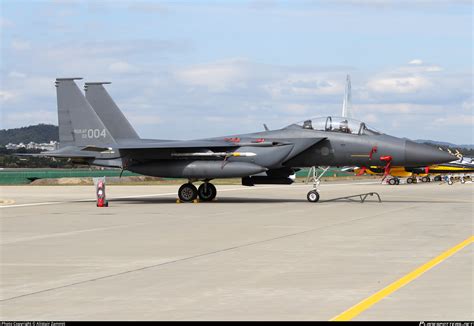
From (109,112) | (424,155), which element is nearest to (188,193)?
(109,112)

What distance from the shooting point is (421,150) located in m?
23.8

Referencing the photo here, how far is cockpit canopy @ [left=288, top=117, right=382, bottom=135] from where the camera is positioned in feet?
79.7

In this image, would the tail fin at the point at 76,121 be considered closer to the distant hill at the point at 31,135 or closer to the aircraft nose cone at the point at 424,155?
the aircraft nose cone at the point at 424,155

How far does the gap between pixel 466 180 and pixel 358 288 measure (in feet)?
200

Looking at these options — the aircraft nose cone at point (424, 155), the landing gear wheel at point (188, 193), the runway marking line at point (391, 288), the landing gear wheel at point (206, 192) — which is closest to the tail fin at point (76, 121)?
the landing gear wheel at point (188, 193)

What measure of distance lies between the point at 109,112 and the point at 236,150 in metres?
5.28

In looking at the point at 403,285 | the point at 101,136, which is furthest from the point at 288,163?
the point at 403,285

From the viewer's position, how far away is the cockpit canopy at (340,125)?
2428 cm

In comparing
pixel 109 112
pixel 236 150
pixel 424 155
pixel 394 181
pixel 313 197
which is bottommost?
pixel 313 197

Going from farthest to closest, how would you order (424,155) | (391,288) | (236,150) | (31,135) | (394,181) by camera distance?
(31,135), (394,181), (236,150), (424,155), (391,288)

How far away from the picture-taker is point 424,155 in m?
23.6

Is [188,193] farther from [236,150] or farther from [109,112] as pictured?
[109,112]

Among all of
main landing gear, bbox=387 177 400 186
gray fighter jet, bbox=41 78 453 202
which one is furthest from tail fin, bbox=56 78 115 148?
main landing gear, bbox=387 177 400 186

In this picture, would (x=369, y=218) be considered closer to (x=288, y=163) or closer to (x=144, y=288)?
(x=288, y=163)
